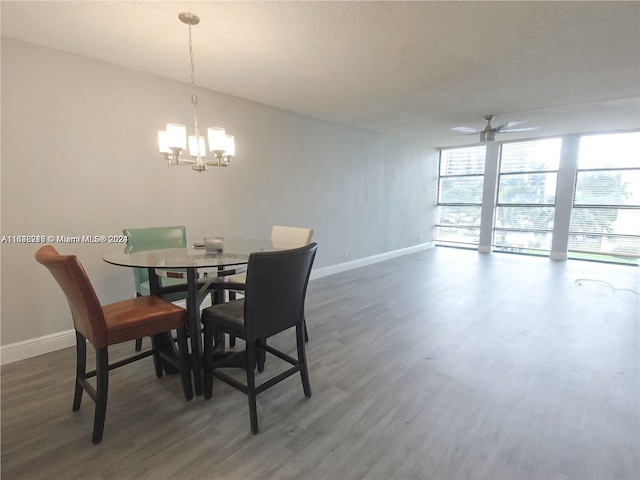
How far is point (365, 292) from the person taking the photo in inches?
166

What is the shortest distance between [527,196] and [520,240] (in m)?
0.94

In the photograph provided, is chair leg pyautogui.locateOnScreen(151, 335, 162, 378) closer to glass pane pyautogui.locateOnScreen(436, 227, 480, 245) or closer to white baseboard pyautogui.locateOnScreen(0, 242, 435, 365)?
white baseboard pyautogui.locateOnScreen(0, 242, 435, 365)

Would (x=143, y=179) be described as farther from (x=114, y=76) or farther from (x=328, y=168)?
(x=328, y=168)

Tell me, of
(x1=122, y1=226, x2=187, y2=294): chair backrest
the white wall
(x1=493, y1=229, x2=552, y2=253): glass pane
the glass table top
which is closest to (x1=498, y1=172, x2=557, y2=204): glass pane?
(x1=493, y1=229, x2=552, y2=253): glass pane

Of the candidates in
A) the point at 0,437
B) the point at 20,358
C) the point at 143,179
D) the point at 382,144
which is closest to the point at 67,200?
the point at 143,179

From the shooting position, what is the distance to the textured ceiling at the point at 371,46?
77.8 inches

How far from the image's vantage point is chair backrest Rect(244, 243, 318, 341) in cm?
164

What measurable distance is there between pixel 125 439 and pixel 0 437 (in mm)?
662

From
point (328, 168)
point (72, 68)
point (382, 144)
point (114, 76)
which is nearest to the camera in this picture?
point (72, 68)

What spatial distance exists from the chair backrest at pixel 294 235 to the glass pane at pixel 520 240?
19.2 ft

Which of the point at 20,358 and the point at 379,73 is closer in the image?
the point at 20,358

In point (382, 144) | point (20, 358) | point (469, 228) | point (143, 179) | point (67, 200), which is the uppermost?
point (382, 144)

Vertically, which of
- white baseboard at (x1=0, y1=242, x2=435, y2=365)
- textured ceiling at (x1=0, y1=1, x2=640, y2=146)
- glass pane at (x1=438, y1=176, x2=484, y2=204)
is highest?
textured ceiling at (x1=0, y1=1, x2=640, y2=146)

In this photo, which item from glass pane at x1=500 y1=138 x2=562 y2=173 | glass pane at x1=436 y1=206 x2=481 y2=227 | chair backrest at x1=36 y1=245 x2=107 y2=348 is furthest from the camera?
glass pane at x1=436 y1=206 x2=481 y2=227
